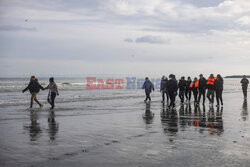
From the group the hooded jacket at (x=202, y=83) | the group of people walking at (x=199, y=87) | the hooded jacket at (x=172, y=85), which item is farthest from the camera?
the hooded jacket at (x=202, y=83)

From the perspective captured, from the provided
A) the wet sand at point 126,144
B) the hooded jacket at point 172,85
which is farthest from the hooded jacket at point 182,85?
the wet sand at point 126,144

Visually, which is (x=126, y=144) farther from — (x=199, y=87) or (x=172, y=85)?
(x=199, y=87)

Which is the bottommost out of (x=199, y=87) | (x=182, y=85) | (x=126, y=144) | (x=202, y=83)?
(x=126, y=144)

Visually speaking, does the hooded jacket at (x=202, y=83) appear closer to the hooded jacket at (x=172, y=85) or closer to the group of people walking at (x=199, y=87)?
the group of people walking at (x=199, y=87)

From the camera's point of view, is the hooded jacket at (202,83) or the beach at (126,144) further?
the hooded jacket at (202,83)

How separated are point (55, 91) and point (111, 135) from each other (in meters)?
9.50

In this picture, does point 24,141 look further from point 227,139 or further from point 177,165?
point 227,139

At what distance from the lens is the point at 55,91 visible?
1753 cm

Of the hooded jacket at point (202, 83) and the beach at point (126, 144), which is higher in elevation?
the hooded jacket at point (202, 83)

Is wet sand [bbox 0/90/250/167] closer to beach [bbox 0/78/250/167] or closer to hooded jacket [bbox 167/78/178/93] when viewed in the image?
beach [bbox 0/78/250/167]

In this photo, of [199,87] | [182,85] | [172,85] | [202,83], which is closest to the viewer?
[172,85]

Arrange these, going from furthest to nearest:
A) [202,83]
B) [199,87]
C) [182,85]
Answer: [182,85]
[199,87]
[202,83]

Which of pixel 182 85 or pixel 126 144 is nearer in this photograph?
pixel 126 144

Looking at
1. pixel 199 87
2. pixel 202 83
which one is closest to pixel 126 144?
pixel 202 83
